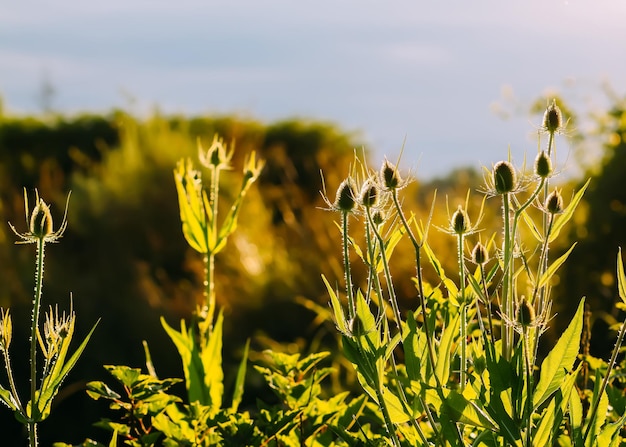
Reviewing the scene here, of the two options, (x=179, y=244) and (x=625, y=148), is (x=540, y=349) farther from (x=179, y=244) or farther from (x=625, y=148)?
(x=179, y=244)

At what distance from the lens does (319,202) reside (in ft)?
27.6

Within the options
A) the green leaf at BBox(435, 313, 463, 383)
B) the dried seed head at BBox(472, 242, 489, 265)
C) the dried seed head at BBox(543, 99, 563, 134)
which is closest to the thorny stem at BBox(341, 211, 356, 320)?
the green leaf at BBox(435, 313, 463, 383)

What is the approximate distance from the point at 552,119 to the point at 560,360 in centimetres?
36

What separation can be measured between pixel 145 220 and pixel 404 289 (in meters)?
2.87

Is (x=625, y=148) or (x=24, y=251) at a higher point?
(x=625, y=148)

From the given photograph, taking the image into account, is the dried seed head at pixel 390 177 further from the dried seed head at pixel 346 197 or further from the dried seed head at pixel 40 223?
the dried seed head at pixel 40 223

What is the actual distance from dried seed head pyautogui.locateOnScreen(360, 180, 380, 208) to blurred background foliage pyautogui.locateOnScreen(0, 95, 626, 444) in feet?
7.36

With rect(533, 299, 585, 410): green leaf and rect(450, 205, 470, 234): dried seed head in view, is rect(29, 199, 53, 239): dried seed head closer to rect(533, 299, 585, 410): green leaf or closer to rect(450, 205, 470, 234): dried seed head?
rect(450, 205, 470, 234): dried seed head

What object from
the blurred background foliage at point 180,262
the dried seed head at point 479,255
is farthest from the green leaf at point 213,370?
the blurred background foliage at point 180,262

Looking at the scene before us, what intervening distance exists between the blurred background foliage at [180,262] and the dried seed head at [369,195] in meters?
2.24

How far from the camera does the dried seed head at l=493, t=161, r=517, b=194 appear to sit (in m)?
1.03

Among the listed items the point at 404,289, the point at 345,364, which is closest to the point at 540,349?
the point at 404,289

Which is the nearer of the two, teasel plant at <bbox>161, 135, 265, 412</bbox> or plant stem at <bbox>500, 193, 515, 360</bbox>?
plant stem at <bbox>500, 193, 515, 360</bbox>

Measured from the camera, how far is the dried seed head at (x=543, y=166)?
1.11m
